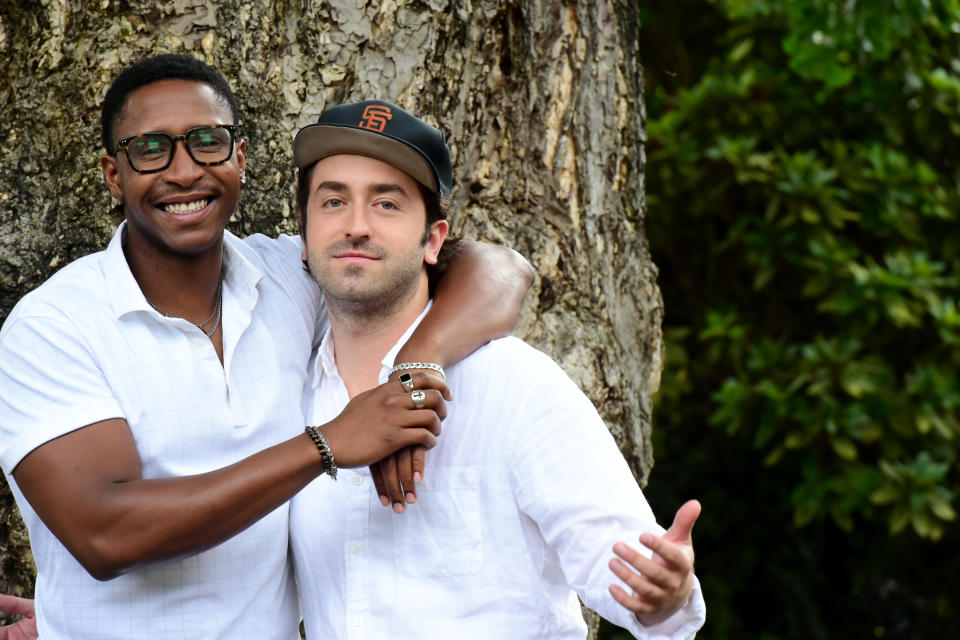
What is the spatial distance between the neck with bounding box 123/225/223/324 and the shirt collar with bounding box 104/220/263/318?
0.17 feet

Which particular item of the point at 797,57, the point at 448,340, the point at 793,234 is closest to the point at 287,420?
the point at 448,340

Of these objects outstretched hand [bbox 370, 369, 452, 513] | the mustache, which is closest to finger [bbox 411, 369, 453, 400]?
outstretched hand [bbox 370, 369, 452, 513]

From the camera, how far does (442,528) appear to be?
2.39 m

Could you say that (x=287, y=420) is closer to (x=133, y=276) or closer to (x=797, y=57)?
(x=133, y=276)

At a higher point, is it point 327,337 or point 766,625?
point 327,337

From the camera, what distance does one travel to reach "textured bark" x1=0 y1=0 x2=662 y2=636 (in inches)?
128

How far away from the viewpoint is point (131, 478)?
7.15 feet

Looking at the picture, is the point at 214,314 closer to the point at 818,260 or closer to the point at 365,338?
the point at 365,338

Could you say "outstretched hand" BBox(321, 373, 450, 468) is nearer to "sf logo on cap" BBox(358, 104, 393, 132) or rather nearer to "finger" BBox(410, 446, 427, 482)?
"finger" BBox(410, 446, 427, 482)

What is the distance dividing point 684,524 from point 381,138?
3.68ft

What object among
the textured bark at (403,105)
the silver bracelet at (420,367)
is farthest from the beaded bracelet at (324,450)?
the textured bark at (403,105)

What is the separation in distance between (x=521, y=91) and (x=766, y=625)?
4.29m

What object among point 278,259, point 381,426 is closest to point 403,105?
point 278,259

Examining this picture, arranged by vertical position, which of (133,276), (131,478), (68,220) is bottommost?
(131,478)
